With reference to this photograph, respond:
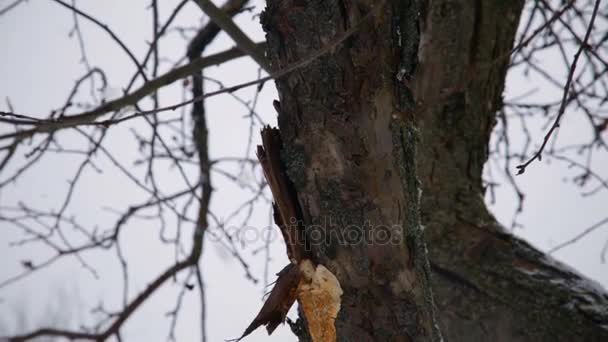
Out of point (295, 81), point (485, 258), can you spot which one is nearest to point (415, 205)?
point (295, 81)

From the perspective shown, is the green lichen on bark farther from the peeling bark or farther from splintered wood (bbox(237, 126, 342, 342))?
splintered wood (bbox(237, 126, 342, 342))

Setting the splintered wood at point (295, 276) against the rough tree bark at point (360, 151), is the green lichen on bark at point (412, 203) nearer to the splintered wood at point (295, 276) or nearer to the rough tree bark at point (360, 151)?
the rough tree bark at point (360, 151)

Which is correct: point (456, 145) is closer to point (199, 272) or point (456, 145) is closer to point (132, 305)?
point (199, 272)

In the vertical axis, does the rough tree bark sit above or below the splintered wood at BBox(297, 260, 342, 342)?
above

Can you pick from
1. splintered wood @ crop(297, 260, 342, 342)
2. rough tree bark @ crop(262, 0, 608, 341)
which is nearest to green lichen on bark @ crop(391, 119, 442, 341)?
rough tree bark @ crop(262, 0, 608, 341)

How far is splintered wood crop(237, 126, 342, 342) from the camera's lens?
744 millimetres

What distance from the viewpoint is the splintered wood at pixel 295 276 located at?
74 cm

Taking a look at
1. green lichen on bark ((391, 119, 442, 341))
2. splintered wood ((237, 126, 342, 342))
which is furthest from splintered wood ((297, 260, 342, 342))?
green lichen on bark ((391, 119, 442, 341))

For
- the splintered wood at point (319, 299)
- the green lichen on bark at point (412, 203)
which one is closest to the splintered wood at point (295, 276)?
the splintered wood at point (319, 299)

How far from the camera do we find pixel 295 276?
755 mm

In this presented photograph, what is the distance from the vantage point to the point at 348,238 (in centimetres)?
73

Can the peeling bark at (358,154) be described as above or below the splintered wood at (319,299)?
above

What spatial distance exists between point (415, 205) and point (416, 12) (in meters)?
0.30

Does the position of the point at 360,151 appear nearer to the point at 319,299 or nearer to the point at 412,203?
the point at 412,203
